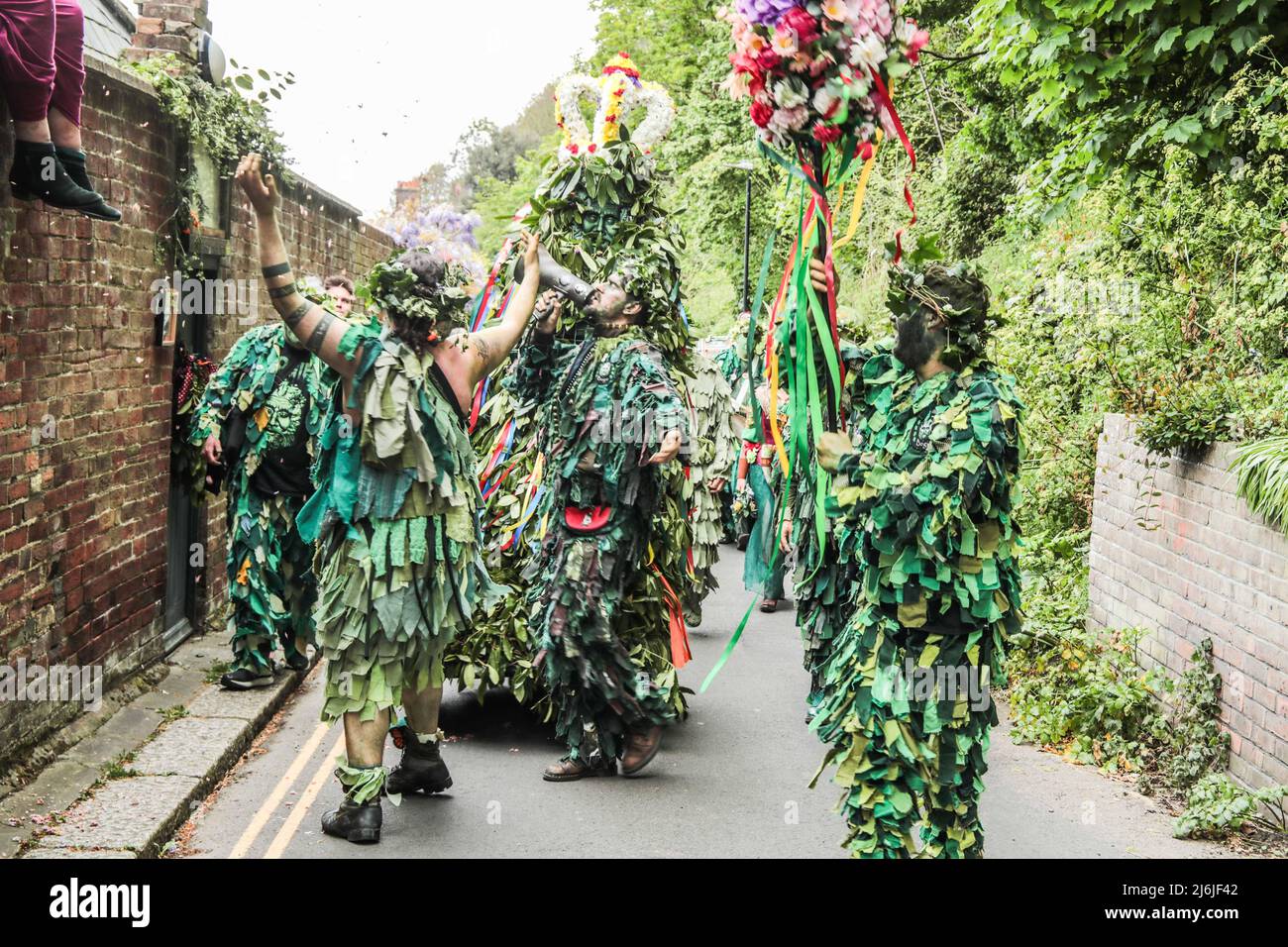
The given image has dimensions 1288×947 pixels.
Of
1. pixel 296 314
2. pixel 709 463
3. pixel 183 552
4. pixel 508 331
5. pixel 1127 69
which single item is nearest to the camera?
pixel 296 314

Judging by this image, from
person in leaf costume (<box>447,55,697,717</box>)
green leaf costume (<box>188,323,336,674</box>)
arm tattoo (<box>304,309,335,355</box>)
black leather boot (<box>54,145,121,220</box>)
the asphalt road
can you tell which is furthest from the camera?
green leaf costume (<box>188,323,336,674</box>)

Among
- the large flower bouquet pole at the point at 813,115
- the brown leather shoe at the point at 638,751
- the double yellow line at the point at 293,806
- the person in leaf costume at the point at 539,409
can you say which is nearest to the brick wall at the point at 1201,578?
the large flower bouquet pole at the point at 813,115

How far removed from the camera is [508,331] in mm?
5758

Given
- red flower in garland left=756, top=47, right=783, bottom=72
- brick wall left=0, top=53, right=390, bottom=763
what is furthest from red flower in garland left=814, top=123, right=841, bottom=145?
brick wall left=0, top=53, right=390, bottom=763

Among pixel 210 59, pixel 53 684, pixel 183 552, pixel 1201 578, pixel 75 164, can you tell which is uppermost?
pixel 210 59

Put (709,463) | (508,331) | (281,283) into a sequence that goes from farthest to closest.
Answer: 1. (709,463)
2. (508,331)
3. (281,283)

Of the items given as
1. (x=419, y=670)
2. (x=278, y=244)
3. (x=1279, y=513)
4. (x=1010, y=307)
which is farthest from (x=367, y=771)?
(x=1010, y=307)

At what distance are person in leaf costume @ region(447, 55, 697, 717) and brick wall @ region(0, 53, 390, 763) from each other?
77.8 inches

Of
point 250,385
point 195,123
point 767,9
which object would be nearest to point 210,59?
point 195,123

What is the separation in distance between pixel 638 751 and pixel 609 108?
3702 mm

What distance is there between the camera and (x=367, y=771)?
5.41 meters

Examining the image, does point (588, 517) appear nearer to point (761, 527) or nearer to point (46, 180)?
point (46, 180)

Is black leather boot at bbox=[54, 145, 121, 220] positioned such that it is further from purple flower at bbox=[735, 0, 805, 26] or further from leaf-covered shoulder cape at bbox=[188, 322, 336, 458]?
purple flower at bbox=[735, 0, 805, 26]

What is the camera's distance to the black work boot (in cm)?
593
